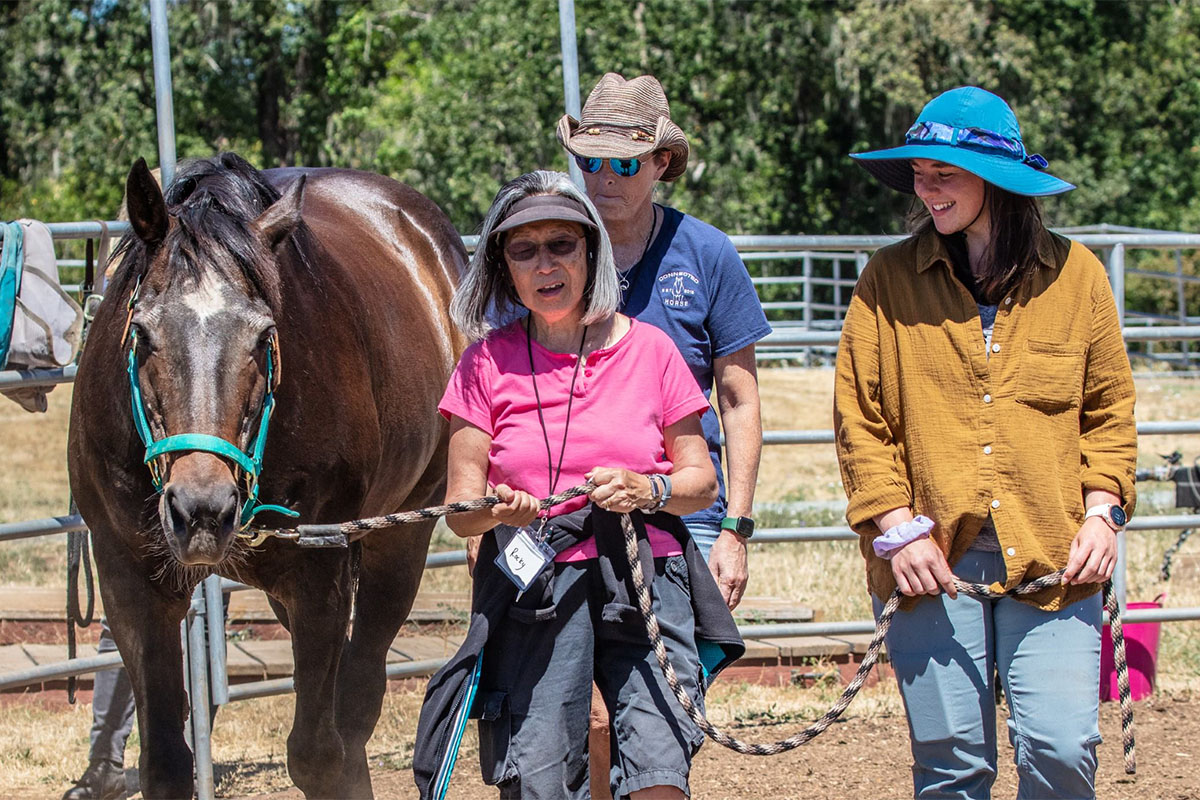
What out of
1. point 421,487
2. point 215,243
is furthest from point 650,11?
point 215,243

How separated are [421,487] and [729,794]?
146 centimetres

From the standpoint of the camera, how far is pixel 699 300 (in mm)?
3090

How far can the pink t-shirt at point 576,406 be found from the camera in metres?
2.57

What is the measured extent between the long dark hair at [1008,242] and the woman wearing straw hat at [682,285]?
0.58 metres

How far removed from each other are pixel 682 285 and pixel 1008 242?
74cm

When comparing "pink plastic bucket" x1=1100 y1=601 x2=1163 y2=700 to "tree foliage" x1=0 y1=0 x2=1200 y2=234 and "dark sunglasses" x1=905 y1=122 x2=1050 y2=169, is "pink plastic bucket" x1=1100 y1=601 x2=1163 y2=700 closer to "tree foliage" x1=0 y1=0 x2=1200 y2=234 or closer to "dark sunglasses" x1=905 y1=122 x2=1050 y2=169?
"dark sunglasses" x1=905 y1=122 x2=1050 y2=169

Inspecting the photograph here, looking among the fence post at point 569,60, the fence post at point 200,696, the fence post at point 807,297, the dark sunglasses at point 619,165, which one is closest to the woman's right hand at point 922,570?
the dark sunglasses at point 619,165

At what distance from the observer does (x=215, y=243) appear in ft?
9.60

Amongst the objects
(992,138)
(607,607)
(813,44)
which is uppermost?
(813,44)

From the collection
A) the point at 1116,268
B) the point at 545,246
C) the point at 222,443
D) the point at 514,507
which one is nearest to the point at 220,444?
the point at 222,443

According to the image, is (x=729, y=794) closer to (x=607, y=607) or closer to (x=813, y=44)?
(x=607, y=607)

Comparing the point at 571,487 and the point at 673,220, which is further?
the point at 673,220

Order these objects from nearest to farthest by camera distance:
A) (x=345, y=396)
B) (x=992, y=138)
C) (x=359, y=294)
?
(x=992, y=138) < (x=345, y=396) < (x=359, y=294)

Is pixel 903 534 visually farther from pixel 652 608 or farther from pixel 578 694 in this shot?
pixel 578 694
